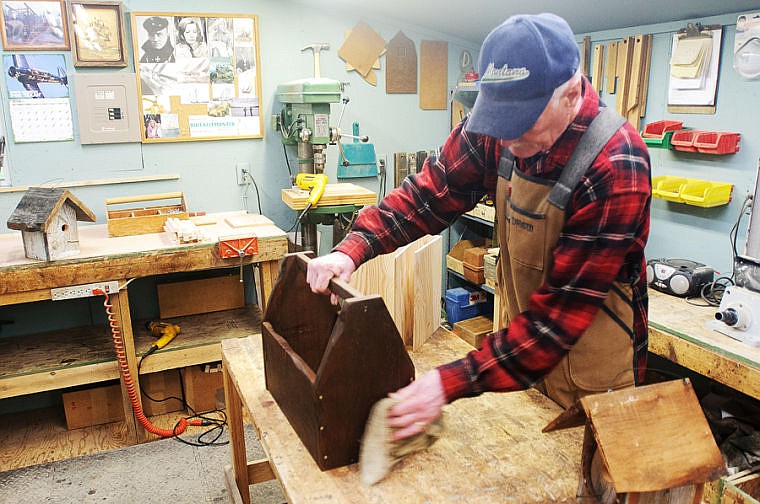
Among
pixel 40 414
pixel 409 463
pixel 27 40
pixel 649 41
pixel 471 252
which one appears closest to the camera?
pixel 409 463

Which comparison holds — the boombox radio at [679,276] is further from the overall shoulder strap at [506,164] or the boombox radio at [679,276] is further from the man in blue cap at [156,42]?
the man in blue cap at [156,42]

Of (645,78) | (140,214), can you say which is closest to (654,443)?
(645,78)

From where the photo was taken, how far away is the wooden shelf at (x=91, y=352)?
8.83 ft

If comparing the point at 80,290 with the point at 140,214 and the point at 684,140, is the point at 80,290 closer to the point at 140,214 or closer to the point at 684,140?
the point at 140,214

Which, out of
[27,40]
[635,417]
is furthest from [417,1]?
[635,417]

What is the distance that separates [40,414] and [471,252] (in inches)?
102

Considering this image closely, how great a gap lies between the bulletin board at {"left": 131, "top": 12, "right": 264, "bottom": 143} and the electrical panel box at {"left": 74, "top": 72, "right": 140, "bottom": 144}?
2.1 inches

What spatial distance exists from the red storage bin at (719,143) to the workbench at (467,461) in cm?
155

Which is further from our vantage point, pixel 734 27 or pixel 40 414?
pixel 40 414

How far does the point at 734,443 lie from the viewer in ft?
7.01

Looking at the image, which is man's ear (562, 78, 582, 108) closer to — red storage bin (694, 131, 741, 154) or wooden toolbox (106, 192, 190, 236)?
red storage bin (694, 131, 741, 154)

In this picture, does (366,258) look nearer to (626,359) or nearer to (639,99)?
(626,359)

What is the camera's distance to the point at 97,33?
3.02 m

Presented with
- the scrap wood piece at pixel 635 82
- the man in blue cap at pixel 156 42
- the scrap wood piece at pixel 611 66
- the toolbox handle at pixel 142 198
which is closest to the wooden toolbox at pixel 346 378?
the toolbox handle at pixel 142 198
